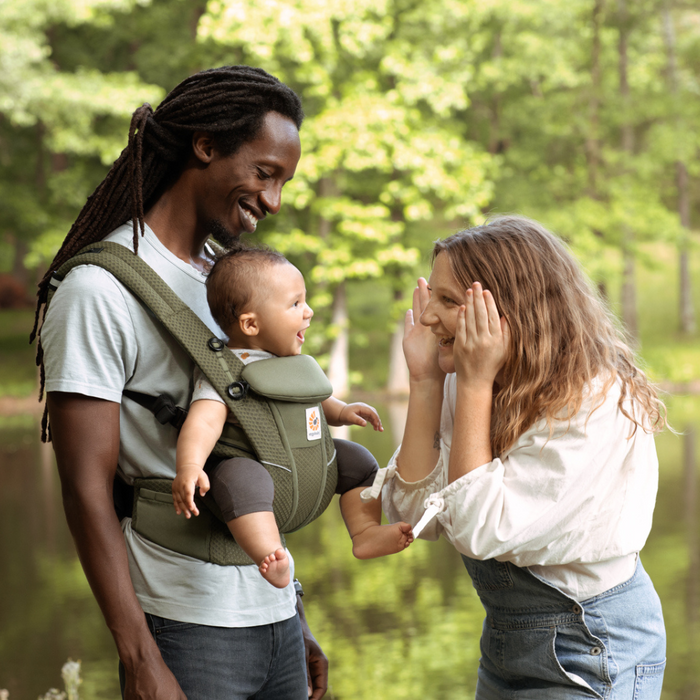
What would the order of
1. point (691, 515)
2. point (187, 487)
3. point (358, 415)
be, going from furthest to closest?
1. point (691, 515)
2. point (358, 415)
3. point (187, 487)

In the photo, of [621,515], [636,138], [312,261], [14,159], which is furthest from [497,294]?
[636,138]

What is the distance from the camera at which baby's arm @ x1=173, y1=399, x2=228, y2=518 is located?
4.62 feet

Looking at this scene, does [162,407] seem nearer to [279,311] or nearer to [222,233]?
[279,311]

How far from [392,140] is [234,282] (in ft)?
43.1

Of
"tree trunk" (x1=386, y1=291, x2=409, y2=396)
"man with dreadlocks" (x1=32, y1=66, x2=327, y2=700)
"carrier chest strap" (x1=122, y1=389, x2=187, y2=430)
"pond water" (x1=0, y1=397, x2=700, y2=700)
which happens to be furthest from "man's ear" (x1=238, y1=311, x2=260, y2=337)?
"tree trunk" (x1=386, y1=291, x2=409, y2=396)

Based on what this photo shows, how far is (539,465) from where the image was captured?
1.52 metres

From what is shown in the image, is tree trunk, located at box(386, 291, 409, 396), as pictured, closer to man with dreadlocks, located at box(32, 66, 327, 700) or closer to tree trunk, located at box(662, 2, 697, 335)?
tree trunk, located at box(662, 2, 697, 335)

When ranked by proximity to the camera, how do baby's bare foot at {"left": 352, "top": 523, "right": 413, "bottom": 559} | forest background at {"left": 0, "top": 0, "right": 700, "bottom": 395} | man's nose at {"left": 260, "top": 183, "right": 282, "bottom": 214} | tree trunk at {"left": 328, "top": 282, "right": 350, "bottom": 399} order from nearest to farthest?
baby's bare foot at {"left": 352, "top": 523, "right": 413, "bottom": 559} → man's nose at {"left": 260, "top": 183, "right": 282, "bottom": 214} → forest background at {"left": 0, "top": 0, "right": 700, "bottom": 395} → tree trunk at {"left": 328, "top": 282, "right": 350, "bottom": 399}

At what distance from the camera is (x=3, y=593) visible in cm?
562

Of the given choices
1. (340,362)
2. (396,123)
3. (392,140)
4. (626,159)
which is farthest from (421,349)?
(626,159)

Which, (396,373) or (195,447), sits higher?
(396,373)

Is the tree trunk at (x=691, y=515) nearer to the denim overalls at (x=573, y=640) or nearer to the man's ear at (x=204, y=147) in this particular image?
the denim overalls at (x=573, y=640)

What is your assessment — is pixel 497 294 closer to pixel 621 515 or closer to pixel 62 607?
pixel 621 515

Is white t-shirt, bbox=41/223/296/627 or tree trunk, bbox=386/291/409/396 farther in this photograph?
tree trunk, bbox=386/291/409/396
